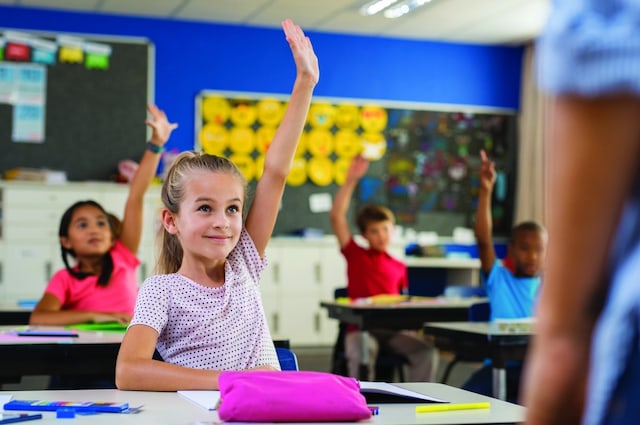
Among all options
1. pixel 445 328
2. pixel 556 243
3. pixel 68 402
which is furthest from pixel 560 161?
pixel 445 328

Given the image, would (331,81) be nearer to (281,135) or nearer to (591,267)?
(281,135)

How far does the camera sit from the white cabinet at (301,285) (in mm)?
7961

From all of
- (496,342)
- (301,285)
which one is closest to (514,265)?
(496,342)

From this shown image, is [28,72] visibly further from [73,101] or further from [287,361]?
[287,361]

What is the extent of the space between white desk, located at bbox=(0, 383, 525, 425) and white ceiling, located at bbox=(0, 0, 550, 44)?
6.13 meters

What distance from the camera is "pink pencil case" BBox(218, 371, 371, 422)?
132cm

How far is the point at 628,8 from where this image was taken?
0.63 metres

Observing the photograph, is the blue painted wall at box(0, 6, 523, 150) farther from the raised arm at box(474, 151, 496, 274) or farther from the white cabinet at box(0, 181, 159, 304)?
the raised arm at box(474, 151, 496, 274)

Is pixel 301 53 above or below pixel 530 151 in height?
below

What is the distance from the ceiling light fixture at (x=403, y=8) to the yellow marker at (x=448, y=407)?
6246 mm

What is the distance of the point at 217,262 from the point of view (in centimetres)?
206

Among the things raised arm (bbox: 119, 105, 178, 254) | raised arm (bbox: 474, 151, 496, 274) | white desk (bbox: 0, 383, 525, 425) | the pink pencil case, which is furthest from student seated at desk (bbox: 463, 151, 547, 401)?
the pink pencil case

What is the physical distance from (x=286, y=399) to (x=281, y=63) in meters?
7.29

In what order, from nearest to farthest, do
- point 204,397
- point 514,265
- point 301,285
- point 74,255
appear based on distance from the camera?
1. point 204,397
2. point 74,255
3. point 514,265
4. point 301,285
